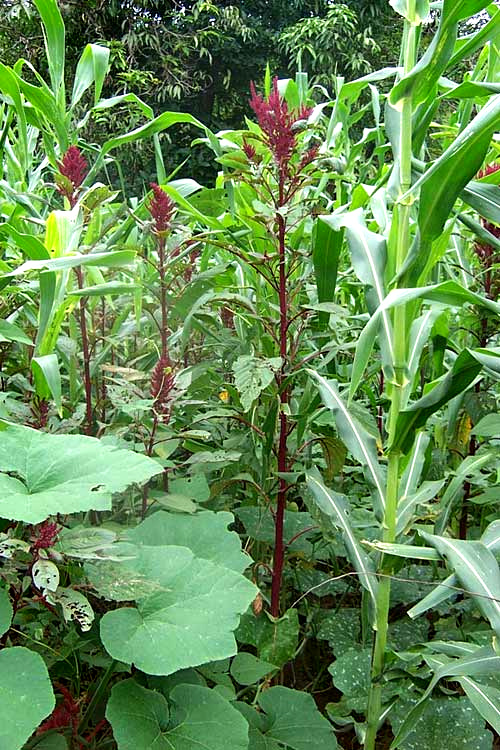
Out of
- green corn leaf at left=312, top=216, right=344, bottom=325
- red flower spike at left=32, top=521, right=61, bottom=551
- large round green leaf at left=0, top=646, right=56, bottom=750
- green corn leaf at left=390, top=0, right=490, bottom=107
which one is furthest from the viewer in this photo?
green corn leaf at left=312, top=216, right=344, bottom=325

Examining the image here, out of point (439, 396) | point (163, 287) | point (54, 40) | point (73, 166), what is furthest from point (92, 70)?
point (439, 396)

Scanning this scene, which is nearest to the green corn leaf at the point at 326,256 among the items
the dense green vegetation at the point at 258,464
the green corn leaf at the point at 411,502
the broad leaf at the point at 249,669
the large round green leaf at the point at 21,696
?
the dense green vegetation at the point at 258,464

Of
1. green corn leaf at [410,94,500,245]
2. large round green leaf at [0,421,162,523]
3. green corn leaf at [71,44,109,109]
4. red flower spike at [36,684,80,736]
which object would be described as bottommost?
red flower spike at [36,684,80,736]

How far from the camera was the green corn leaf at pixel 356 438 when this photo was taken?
92cm

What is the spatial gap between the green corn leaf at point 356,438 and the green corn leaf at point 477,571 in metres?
0.13

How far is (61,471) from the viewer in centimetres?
72

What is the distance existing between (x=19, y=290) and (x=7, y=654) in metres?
0.61

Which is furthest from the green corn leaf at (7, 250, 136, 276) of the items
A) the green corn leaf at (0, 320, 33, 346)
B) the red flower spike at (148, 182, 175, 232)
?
the red flower spike at (148, 182, 175, 232)

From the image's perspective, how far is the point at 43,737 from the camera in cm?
76

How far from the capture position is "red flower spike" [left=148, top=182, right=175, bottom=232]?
109cm

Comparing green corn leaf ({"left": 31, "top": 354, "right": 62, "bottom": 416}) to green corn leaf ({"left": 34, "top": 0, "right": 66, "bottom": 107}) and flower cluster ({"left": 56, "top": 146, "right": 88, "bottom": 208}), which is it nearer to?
flower cluster ({"left": 56, "top": 146, "right": 88, "bottom": 208})

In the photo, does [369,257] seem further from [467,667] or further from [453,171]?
[467,667]

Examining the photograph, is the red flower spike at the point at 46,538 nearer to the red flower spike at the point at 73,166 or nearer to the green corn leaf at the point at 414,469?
the green corn leaf at the point at 414,469

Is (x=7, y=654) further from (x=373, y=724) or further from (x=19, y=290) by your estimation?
(x=19, y=290)
